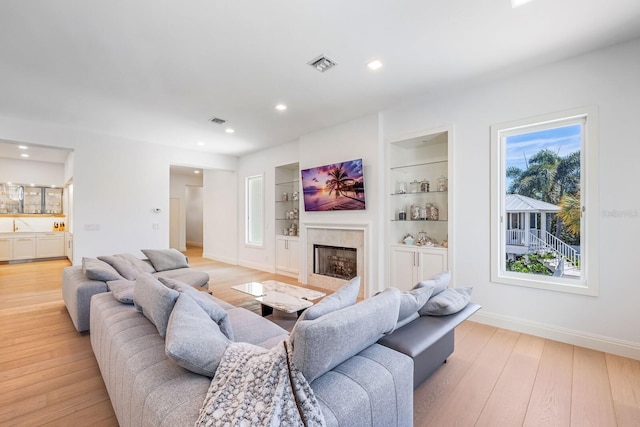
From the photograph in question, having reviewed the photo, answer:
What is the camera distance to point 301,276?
5227 mm

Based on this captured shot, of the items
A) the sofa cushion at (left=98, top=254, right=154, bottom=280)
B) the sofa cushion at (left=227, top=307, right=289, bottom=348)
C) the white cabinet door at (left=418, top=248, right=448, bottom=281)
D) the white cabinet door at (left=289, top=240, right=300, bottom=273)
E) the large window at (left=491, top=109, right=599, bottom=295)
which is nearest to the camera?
the sofa cushion at (left=227, top=307, right=289, bottom=348)

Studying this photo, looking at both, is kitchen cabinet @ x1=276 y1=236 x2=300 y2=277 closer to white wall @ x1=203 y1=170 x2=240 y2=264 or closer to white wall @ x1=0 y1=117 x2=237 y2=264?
white wall @ x1=203 y1=170 x2=240 y2=264

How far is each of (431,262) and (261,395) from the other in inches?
124

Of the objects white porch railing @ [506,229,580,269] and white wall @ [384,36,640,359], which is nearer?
white wall @ [384,36,640,359]

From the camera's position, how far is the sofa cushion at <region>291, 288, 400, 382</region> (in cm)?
104

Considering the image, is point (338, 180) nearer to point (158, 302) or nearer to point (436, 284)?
point (436, 284)

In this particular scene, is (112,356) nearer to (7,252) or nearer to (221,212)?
(221,212)

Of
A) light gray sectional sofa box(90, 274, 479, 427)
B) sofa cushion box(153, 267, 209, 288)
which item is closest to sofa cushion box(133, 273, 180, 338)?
light gray sectional sofa box(90, 274, 479, 427)

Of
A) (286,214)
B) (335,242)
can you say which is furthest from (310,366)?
(286,214)

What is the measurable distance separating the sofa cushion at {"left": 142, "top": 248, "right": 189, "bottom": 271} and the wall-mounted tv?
2.27 metres

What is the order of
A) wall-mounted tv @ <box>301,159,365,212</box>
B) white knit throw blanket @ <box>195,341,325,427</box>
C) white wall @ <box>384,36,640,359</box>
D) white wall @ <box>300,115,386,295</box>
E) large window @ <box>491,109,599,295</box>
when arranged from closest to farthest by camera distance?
white knit throw blanket @ <box>195,341,325,427</box> < white wall @ <box>384,36,640,359</box> < large window @ <box>491,109,599,295</box> < white wall @ <box>300,115,386,295</box> < wall-mounted tv @ <box>301,159,365,212</box>

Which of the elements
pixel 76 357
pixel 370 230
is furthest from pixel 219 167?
pixel 76 357

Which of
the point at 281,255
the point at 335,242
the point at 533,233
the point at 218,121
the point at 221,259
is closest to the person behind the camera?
the point at 533,233

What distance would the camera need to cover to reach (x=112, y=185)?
518 cm
